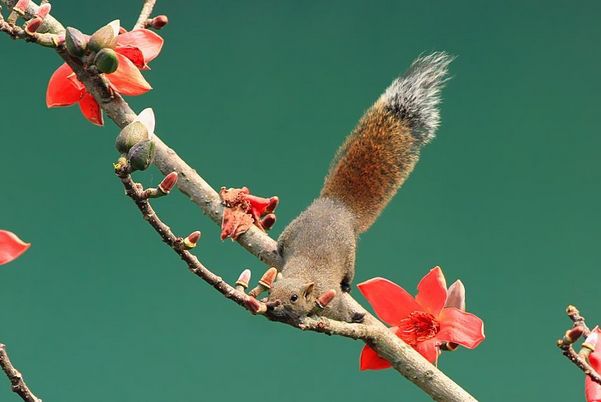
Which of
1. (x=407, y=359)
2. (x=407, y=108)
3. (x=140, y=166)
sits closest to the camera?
(x=140, y=166)

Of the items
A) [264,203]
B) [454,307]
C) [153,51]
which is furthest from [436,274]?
[153,51]

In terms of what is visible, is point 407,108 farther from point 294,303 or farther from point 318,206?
point 294,303

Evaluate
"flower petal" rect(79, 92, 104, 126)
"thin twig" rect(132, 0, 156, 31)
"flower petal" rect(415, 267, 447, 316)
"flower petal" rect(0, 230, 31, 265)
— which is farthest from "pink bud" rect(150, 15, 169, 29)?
"flower petal" rect(0, 230, 31, 265)

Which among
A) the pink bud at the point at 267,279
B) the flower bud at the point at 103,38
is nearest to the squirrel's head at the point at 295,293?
the pink bud at the point at 267,279

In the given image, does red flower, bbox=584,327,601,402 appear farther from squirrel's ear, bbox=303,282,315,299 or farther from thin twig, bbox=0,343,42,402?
thin twig, bbox=0,343,42,402

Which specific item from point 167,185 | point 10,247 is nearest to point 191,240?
point 167,185

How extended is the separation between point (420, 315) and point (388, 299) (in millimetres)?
50

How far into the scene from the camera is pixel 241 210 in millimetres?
1176

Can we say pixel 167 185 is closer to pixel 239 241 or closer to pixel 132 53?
pixel 132 53

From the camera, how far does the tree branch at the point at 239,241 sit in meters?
0.74

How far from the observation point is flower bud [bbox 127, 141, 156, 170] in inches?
28.7

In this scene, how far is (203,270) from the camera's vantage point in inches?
29.0

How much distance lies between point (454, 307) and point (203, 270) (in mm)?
429

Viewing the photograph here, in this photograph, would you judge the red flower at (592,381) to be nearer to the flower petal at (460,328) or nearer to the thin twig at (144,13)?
the flower petal at (460,328)
